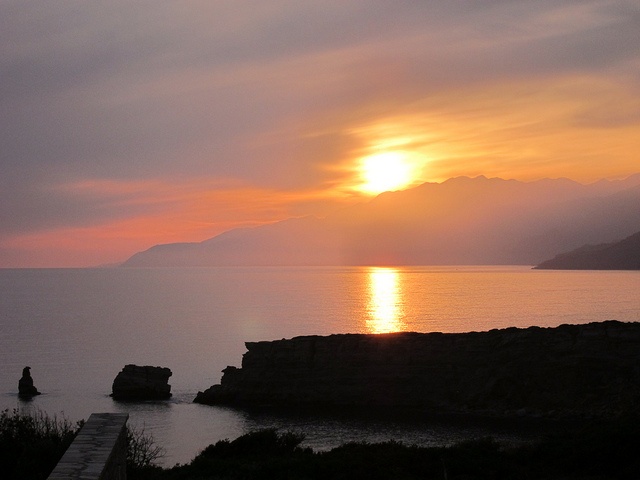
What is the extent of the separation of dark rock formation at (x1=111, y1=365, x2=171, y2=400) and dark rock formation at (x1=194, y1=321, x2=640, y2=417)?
4.64m

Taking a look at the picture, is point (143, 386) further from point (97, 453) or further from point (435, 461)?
point (97, 453)

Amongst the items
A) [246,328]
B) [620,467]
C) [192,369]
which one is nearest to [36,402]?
[192,369]

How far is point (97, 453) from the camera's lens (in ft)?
38.7

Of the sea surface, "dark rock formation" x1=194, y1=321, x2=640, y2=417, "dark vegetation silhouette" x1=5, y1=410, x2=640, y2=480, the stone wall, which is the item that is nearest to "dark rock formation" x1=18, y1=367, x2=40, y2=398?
the sea surface

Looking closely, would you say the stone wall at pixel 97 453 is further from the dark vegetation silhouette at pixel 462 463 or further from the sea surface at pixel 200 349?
the sea surface at pixel 200 349

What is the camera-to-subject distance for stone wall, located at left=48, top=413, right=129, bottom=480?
10.9 meters

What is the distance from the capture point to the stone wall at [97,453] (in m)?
10.9

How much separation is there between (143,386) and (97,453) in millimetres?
65858

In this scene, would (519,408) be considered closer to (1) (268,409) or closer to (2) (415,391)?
(2) (415,391)

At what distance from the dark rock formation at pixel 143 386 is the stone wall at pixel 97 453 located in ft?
206

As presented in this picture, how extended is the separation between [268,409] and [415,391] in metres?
14.0

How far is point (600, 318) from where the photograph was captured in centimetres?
14100

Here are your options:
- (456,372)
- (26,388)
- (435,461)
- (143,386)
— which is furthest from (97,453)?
(26,388)

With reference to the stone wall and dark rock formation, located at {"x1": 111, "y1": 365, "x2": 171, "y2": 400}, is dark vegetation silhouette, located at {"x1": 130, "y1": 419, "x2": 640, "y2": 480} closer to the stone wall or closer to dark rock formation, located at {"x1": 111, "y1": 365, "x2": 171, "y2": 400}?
the stone wall
